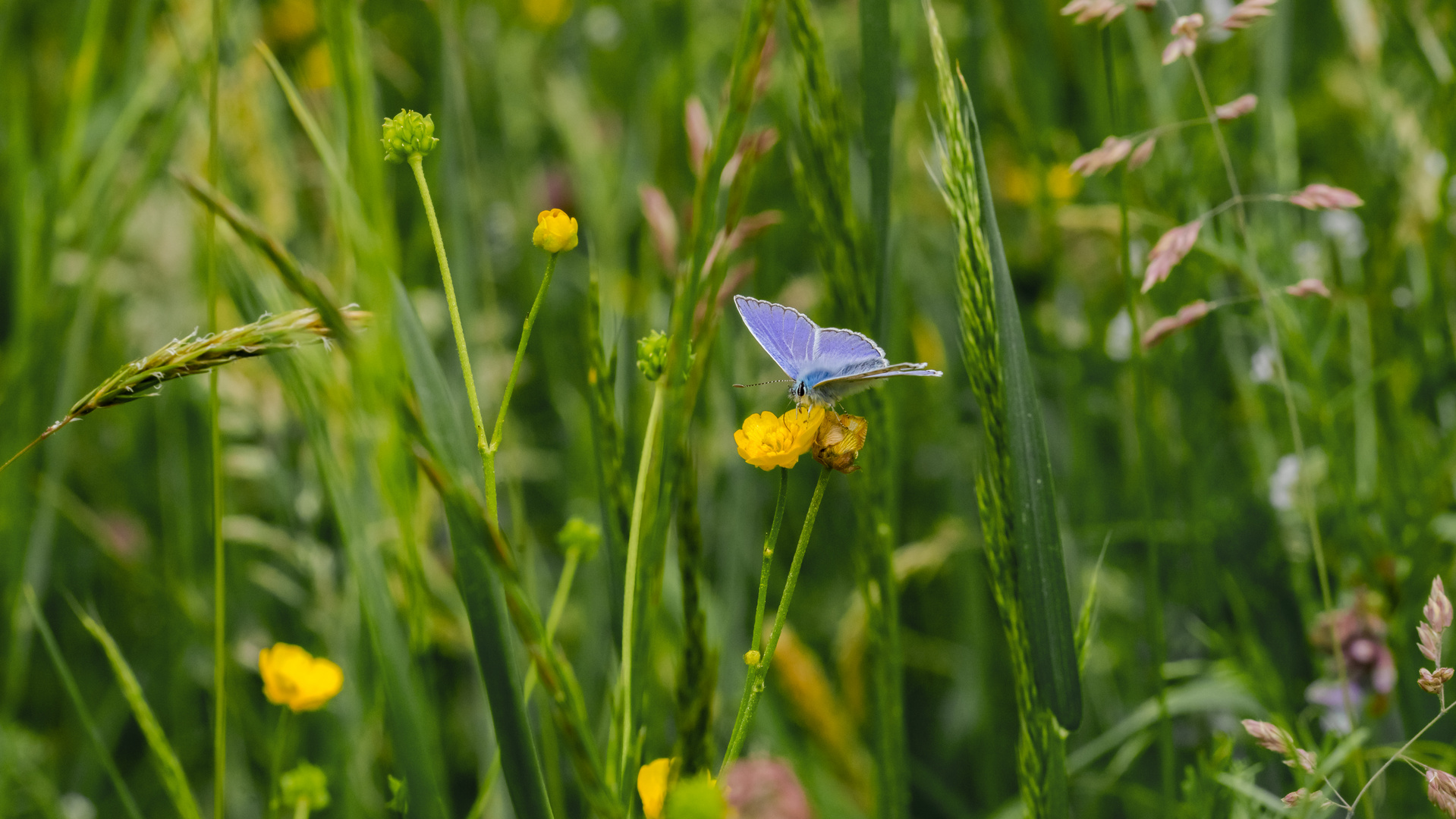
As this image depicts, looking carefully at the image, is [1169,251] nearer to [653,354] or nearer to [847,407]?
[847,407]

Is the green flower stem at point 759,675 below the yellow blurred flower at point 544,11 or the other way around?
below

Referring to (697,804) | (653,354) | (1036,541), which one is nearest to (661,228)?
(653,354)

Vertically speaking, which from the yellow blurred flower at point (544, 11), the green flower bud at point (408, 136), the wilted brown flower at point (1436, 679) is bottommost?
the wilted brown flower at point (1436, 679)

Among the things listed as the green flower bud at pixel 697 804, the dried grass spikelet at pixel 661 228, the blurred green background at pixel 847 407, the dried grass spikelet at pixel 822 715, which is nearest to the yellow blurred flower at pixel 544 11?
the blurred green background at pixel 847 407

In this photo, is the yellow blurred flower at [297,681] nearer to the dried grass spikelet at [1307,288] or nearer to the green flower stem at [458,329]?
the green flower stem at [458,329]

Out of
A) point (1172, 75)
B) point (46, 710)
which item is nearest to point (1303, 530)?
point (1172, 75)

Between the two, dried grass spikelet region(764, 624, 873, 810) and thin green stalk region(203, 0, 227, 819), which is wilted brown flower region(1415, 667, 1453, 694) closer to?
dried grass spikelet region(764, 624, 873, 810)

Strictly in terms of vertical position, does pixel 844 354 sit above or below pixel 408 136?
Result: below
